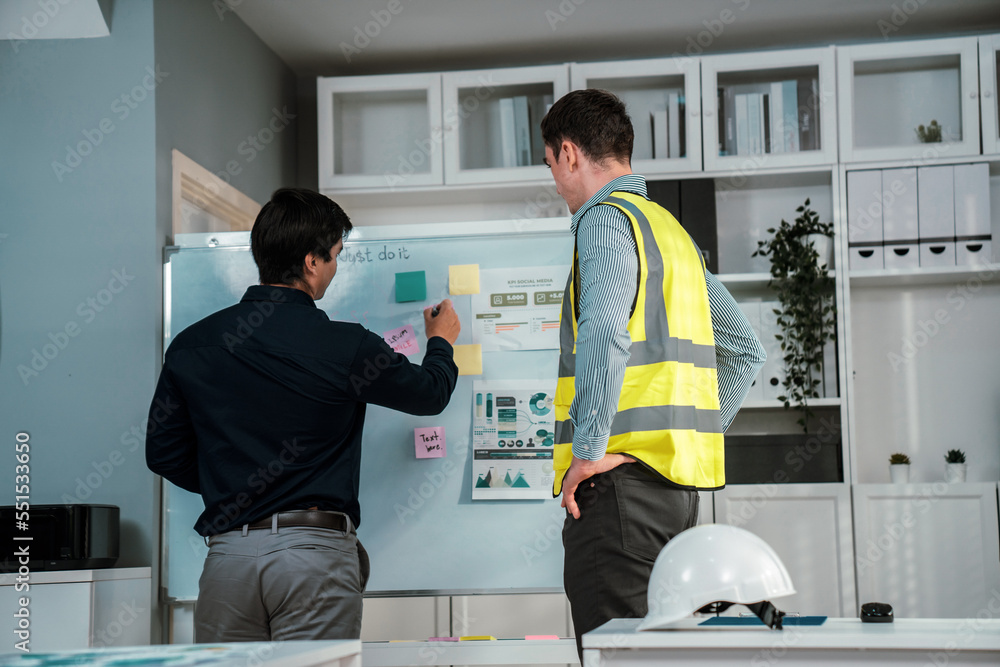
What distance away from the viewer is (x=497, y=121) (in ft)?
11.5

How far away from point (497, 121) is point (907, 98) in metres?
1.53

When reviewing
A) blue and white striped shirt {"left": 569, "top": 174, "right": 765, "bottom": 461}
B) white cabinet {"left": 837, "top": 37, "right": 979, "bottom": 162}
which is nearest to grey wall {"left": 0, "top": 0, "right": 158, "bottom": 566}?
blue and white striped shirt {"left": 569, "top": 174, "right": 765, "bottom": 461}

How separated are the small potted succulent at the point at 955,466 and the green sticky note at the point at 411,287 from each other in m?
1.98

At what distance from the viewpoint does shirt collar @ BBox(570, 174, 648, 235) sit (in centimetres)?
170

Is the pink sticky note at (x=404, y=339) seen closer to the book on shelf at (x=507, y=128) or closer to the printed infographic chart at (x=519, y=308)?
the printed infographic chart at (x=519, y=308)

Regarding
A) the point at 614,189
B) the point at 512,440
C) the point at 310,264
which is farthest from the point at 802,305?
the point at 310,264

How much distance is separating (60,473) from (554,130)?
5.90ft

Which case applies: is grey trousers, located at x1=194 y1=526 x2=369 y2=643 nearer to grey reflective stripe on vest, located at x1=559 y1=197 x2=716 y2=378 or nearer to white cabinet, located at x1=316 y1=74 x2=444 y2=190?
grey reflective stripe on vest, located at x1=559 y1=197 x2=716 y2=378

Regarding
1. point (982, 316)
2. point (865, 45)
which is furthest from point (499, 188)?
point (982, 316)

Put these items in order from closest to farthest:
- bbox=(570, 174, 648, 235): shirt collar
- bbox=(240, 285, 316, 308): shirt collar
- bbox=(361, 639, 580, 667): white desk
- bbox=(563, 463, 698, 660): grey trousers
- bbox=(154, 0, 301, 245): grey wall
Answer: bbox=(563, 463, 698, 660): grey trousers < bbox=(570, 174, 648, 235): shirt collar < bbox=(240, 285, 316, 308): shirt collar < bbox=(361, 639, 580, 667): white desk < bbox=(154, 0, 301, 245): grey wall

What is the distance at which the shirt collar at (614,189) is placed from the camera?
66.9 inches

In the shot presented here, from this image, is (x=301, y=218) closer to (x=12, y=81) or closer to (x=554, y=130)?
(x=554, y=130)

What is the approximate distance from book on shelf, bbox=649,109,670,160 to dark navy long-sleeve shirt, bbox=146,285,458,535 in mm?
1927

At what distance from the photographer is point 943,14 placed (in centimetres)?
343
